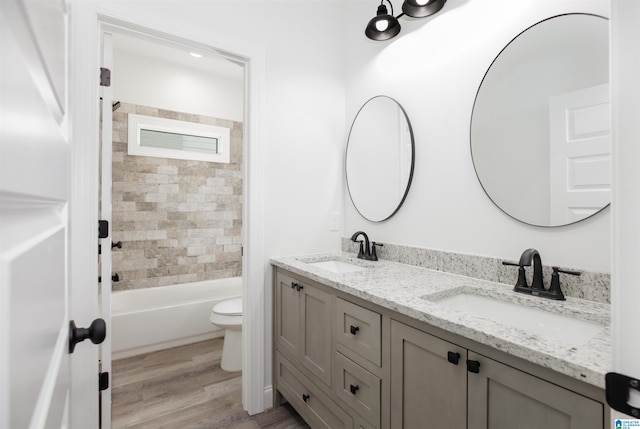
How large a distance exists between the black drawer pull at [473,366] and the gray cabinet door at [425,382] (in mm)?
Answer: 26

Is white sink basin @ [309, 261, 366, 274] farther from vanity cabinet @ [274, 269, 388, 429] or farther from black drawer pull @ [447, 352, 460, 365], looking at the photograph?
black drawer pull @ [447, 352, 460, 365]

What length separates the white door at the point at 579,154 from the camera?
1120mm

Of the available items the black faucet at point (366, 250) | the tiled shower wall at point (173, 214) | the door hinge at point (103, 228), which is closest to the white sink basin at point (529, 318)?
the black faucet at point (366, 250)

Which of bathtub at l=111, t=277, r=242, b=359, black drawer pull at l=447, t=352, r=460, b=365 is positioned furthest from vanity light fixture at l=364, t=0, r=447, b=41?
bathtub at l=111, t=277, r=242, b=359

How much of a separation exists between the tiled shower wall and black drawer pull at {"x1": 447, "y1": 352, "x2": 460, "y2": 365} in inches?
120

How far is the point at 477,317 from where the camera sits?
3.18ft

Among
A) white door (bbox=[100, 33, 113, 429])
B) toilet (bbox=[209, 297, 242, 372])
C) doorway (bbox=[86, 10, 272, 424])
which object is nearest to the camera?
white door (bbox=[100, 33, 113, 429])

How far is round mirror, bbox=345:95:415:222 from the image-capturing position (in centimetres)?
192

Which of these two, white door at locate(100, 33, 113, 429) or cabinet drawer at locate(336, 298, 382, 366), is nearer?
cabinet drawer at locate(336, 298, 382, 366)

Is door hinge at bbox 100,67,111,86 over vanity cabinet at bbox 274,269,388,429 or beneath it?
over

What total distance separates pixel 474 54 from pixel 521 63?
10.4 inches

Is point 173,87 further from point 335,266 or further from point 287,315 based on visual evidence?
point 287,315

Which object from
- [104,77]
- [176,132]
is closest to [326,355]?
[104,77]

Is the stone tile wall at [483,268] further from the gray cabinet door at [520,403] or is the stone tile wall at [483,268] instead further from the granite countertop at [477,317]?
the gray cabinet door at [520,403]
